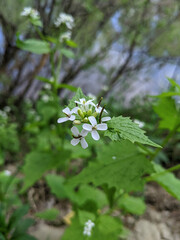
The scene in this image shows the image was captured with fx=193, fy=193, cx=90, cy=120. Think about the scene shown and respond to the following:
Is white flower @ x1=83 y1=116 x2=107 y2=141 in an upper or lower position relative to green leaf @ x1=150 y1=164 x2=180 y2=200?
upper

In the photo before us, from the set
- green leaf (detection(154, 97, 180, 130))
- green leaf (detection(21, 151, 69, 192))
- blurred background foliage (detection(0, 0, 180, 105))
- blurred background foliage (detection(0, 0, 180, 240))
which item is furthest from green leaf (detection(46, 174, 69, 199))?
blurred background foliage (detection(0, 0, 180, 105))

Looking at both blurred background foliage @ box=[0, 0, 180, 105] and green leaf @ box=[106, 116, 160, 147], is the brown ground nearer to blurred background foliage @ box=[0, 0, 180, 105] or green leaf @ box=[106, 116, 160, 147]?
green leaf @ box=[106, 116, 160, 147]

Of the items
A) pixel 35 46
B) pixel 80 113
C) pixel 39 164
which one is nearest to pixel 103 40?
pixel 35 46

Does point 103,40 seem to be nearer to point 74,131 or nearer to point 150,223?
point 150,223

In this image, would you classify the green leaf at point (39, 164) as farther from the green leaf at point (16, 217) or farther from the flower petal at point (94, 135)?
the flower petal at point (94, 135)

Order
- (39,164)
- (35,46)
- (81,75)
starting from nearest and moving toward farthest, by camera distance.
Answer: (35,46), (39,164), (81,75)
